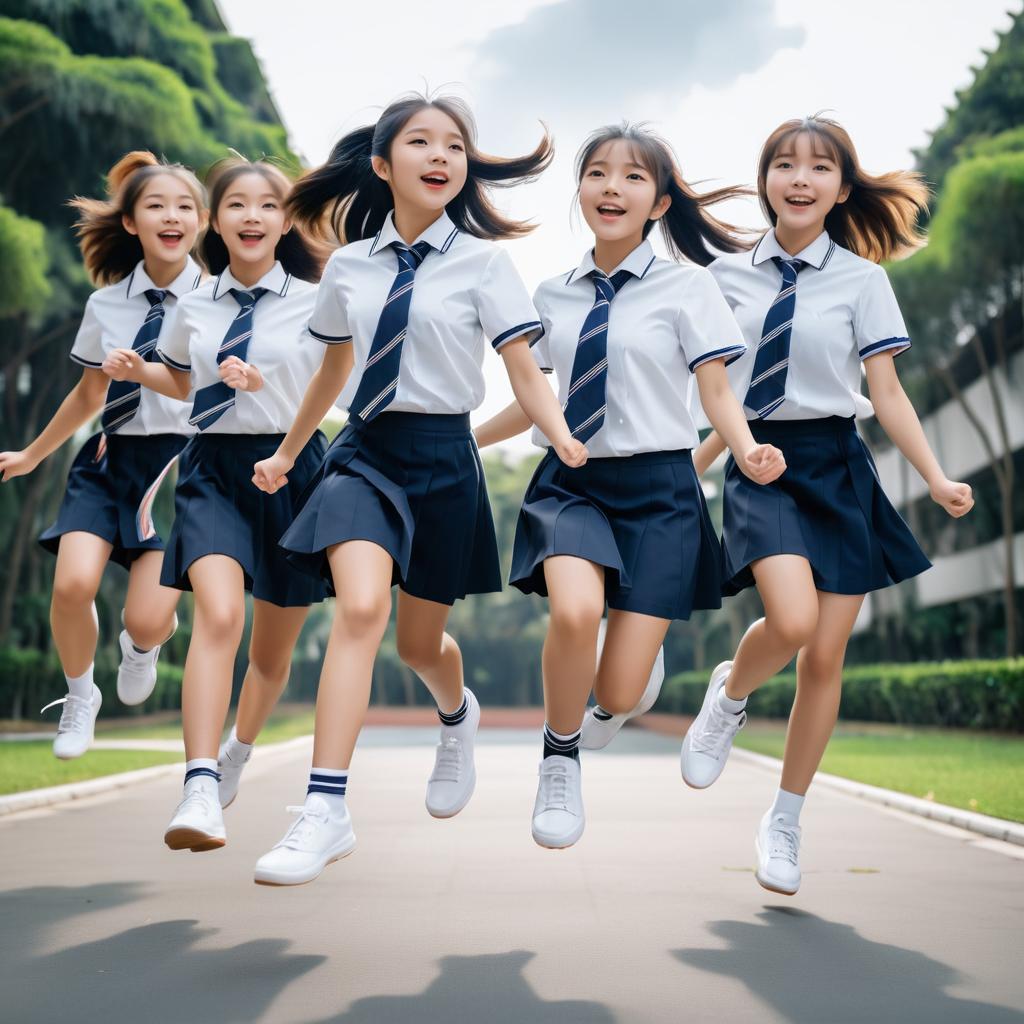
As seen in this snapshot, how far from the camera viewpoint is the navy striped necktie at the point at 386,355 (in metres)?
5.61

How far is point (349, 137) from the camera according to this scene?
21.0ft

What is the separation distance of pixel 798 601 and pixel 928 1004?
62.6 inches

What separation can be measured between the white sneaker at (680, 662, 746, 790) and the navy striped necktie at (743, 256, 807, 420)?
4.16 ft

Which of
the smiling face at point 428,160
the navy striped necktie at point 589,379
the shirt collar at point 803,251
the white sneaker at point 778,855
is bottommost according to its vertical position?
the white sneaker at point 778,855

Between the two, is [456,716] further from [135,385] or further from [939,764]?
[939,764]

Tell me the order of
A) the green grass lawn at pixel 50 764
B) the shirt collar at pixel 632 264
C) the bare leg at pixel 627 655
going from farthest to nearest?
the green grass lawn at pixel 50 764
the shirt collar at pixel 632 264
the bare leg at pixel 627 655

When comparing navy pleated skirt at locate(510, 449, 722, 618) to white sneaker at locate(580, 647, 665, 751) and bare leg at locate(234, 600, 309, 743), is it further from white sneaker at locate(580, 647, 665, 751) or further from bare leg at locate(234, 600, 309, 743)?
bare leg at locate(234, 600, 309, 743)

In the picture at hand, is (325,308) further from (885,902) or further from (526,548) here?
(885,902)

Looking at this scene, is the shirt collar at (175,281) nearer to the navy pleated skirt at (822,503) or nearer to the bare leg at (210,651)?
the bare leg at (210,651)

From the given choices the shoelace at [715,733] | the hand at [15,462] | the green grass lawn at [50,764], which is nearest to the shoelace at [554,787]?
the shoelace at [715,733]

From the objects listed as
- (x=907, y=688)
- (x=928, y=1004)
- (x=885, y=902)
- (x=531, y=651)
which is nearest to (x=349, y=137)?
(x=928, y=1004)

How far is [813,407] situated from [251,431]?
2.32 m

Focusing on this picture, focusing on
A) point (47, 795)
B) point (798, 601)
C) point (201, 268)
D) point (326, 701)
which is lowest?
point (47, 795)

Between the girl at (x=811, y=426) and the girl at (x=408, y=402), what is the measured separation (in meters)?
1.00
